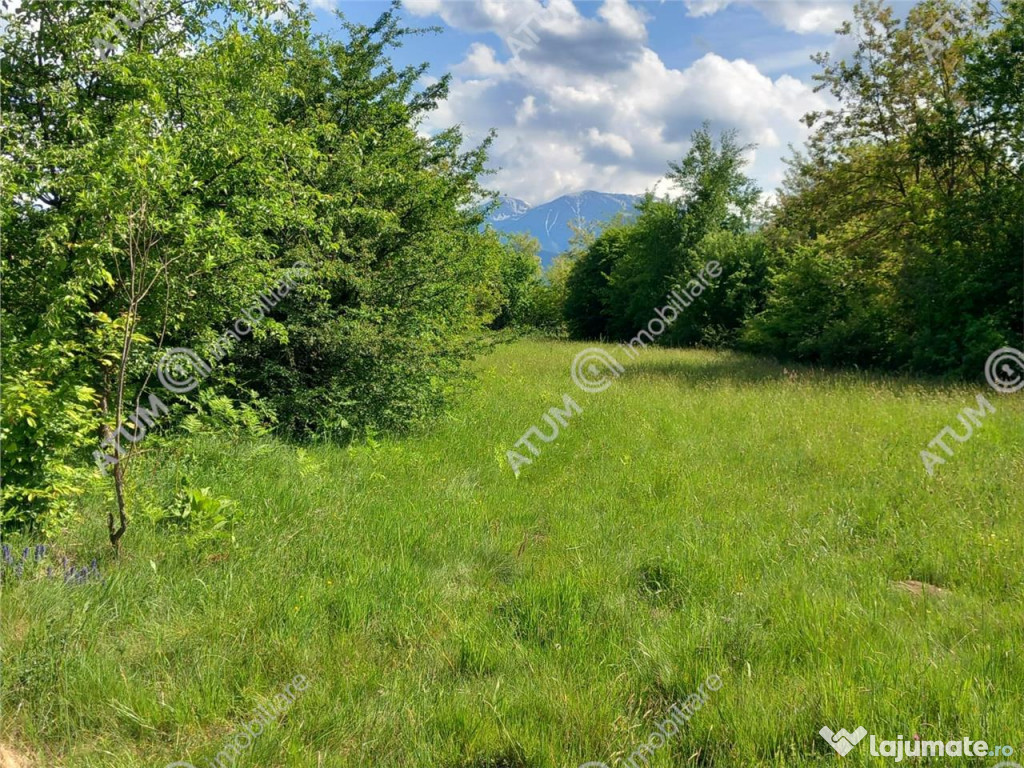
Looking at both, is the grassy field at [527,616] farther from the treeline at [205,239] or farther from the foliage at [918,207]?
the foliage at [918,207]

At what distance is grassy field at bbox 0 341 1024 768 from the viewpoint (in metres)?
2.41

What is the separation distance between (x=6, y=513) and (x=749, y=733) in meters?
4.14

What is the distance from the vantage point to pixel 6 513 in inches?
129

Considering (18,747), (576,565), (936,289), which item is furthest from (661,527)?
(936,289)

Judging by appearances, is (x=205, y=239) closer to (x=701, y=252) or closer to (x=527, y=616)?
(x=527, y=616)

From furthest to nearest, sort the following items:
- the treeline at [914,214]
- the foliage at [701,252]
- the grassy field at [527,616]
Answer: the foliage at [701,252] < the treeline at [914,214] < the grassy field at [527,616]

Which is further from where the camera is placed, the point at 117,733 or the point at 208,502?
the point at 208,502

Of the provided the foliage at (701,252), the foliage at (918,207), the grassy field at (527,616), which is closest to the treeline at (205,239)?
the grassy field at (527,616)

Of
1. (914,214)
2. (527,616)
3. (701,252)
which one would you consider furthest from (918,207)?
(527,616)

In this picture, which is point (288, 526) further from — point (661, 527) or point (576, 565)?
point (661, 527)

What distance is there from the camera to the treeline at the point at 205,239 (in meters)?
3.66

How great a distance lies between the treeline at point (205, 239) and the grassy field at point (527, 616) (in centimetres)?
83

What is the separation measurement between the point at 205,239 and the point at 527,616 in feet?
12.5

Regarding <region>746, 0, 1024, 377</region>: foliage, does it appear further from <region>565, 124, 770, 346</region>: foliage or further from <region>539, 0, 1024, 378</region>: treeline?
<region>565, 124, 770, 346</region>: foliage
